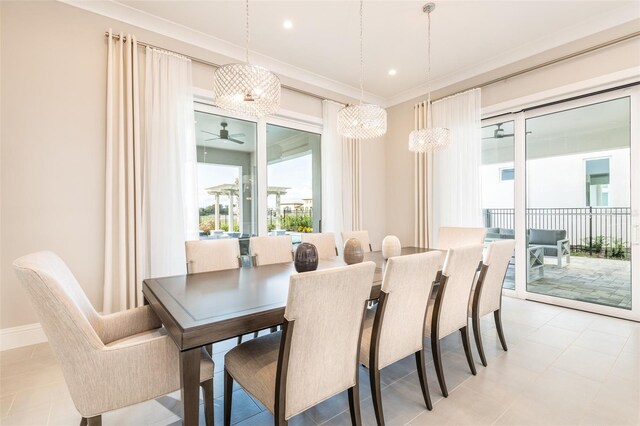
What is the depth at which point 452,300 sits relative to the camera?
1995 mm

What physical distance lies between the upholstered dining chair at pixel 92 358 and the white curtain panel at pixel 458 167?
3825 mm

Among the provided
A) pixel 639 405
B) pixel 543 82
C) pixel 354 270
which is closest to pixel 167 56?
pixel 354 270

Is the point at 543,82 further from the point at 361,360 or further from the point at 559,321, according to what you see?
the point at 361,360

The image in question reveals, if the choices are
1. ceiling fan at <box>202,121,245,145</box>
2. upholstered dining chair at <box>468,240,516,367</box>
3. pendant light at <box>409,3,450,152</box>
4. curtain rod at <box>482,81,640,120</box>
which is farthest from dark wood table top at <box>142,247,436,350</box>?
curtain rod at <box>482,81,640,120</box>

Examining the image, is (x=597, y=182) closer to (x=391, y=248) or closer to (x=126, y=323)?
(x=391, y=248)

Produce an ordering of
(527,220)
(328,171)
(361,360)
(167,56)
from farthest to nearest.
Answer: (328,171)
(527,220)
(167,56)
(361,360)

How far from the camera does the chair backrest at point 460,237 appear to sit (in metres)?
3.17

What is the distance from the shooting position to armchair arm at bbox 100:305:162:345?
163cm

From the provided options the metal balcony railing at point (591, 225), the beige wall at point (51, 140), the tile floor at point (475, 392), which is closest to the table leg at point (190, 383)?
the tile floor at point (475, 392)

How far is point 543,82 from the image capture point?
348 centimetres

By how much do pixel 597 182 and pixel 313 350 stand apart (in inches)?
153

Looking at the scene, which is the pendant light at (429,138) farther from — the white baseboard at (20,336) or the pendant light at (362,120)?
the white baseboard at (20,336)

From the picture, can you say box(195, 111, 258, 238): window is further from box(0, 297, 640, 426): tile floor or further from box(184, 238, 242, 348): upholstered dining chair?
box(0, 297, 640, 426): tile floor

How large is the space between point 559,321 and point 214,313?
3500mm
